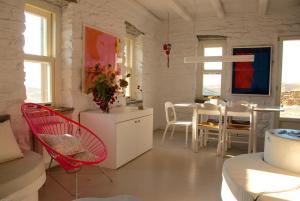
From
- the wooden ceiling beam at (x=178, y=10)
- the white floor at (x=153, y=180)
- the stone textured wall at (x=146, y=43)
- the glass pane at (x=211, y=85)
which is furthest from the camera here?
the glass pane at (x=211, y=85)

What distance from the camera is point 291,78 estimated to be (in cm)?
575

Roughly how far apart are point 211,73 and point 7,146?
5.10m

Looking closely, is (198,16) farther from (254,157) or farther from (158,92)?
(254,157)

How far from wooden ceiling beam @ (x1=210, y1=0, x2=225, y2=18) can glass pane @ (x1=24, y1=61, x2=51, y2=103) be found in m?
3.35

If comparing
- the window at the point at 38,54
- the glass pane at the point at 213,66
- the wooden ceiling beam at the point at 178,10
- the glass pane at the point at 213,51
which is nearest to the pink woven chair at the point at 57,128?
the window at the point at 38,54

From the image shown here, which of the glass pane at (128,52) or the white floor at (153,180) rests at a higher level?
the glass pane at (128,52)

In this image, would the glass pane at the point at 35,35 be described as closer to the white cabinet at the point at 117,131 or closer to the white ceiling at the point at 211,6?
the white cabinet at the point at 117,131

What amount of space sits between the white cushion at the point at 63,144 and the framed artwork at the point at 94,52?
1.40 m

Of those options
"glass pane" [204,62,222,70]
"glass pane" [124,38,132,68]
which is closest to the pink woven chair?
"glass pane" [124,38,132,68]

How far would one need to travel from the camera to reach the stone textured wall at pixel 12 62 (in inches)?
111

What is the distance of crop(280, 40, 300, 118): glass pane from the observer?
18.7 feet

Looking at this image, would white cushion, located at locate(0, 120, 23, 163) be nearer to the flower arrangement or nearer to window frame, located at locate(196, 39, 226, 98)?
the flower arrangement

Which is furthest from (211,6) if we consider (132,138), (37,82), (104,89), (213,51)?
(37,82)

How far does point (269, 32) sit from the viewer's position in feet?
19.1
